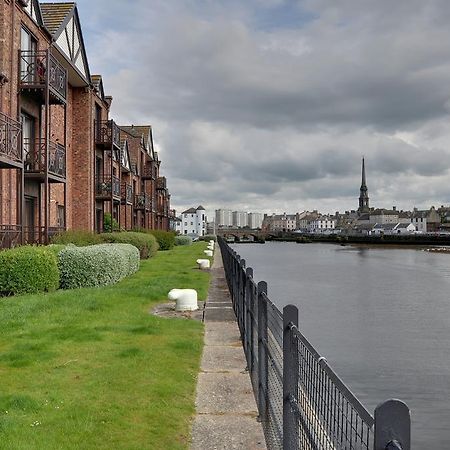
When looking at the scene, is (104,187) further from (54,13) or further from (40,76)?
(40,76)

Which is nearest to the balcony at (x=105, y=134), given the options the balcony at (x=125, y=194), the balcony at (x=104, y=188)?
the balcony at (x=104, y=188)

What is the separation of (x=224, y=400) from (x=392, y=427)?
14.2 ft

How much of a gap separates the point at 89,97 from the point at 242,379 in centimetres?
2402

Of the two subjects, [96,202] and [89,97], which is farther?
[96,202]

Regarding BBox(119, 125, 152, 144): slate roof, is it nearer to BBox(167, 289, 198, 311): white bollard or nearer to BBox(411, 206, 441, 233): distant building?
BBox(167, 289, 198, 311): white bollard

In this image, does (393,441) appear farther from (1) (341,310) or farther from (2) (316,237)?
(2) (316,237)

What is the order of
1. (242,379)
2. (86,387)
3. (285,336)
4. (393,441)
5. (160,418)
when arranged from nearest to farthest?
(393,441) < (285,336) < (160,418) < (86,387) < (242,379)

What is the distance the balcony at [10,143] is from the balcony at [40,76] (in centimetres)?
193

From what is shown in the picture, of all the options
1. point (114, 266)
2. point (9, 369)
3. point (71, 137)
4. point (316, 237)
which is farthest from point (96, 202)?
point (316, 237)

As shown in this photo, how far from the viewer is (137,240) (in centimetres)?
2734

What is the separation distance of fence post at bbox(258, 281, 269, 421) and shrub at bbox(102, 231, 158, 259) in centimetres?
1855

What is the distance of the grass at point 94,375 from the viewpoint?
4.79 metres

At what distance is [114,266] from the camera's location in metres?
15.8

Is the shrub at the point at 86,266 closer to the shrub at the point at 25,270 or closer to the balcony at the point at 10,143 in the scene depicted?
the shrub at the point at 25,270
